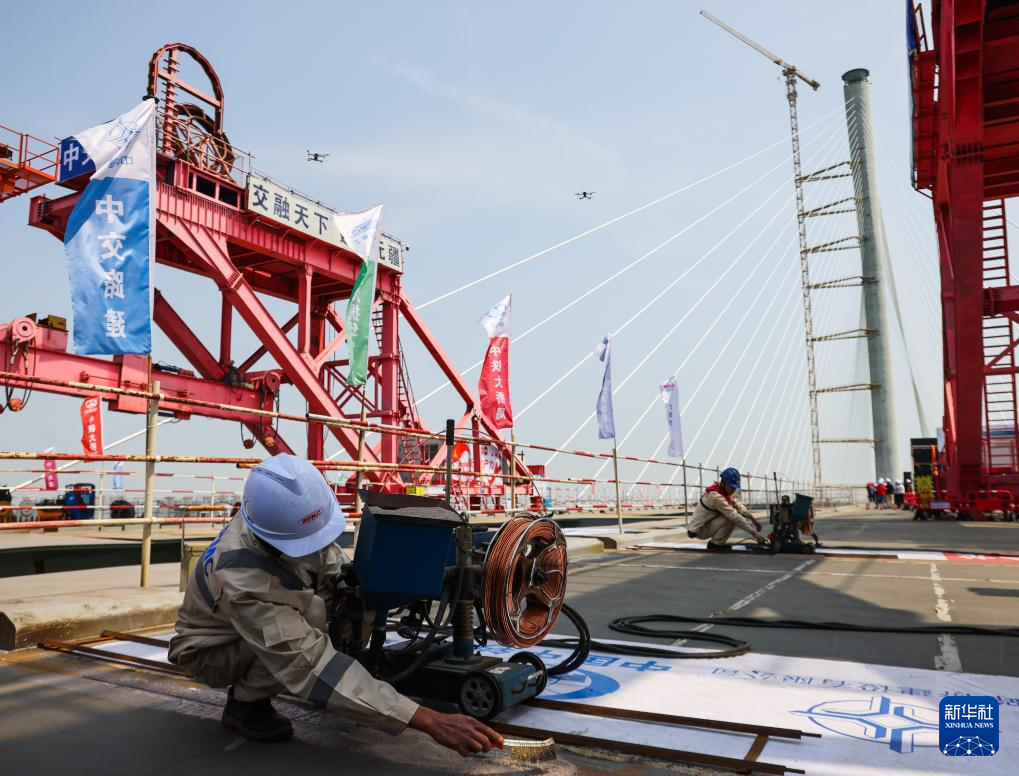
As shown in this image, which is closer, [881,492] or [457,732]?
[457,732]

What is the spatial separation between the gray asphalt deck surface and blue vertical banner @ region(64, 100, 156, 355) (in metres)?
2.97

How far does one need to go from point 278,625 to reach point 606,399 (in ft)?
44.4

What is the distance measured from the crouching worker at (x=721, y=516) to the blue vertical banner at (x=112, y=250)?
652 cm

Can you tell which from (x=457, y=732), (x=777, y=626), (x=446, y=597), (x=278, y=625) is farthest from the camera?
(x=777, y=626)

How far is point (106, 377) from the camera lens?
1280 centimetres

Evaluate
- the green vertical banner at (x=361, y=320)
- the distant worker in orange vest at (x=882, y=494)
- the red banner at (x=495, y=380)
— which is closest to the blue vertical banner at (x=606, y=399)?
the red banner at (x=495, y=380)

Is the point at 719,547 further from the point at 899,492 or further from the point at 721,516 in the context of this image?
the point at 899,492

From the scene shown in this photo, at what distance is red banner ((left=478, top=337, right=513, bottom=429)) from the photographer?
15.2 m

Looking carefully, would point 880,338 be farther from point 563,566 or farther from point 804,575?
point 563,566

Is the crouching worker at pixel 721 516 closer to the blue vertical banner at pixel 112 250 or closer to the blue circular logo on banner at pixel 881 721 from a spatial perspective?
the blue circular logo on banner at pixel 881 721

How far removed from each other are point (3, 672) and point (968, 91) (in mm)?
15482

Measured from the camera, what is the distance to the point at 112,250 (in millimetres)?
5934

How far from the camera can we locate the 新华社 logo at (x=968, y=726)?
226cm

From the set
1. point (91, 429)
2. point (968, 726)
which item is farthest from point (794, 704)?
point (91, 429)
